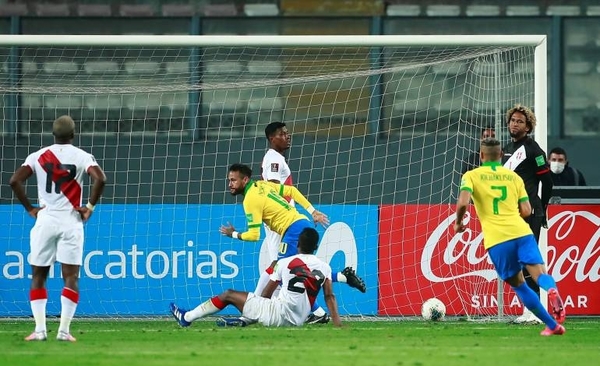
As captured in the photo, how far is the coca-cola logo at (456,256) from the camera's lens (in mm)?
16047

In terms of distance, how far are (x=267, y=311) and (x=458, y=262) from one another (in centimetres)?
338

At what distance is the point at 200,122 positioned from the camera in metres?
20.1

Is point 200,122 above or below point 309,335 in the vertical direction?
above

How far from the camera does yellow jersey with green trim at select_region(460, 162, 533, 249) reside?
1237 cm

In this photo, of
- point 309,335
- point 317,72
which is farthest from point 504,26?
point 309,335

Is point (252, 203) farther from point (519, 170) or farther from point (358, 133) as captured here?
point (358, 133)

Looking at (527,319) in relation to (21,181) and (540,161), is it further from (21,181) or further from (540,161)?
(21,181)

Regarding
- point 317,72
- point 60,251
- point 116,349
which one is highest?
point 317,72

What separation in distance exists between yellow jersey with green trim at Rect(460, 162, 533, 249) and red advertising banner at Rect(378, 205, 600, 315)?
348cm

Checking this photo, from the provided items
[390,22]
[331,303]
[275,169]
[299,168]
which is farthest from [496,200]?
[390,22]

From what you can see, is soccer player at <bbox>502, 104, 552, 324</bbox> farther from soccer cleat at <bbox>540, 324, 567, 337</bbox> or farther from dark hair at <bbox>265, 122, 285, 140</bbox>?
dark hair at <bbox>265, 122, 285, 140</bbox>

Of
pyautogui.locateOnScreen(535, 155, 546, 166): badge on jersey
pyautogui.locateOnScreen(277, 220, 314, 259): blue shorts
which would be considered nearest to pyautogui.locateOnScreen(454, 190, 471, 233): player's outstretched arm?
pyautogui.locateOnScreen(535, 155, 546, 166): badge on jersey

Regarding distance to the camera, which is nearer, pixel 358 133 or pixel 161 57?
pixel 358 133

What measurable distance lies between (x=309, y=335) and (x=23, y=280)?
474 cm
